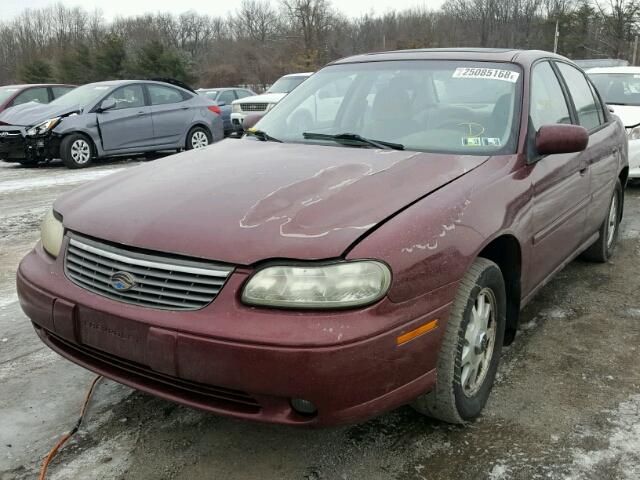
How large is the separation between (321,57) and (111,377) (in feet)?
152

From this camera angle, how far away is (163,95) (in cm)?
1151

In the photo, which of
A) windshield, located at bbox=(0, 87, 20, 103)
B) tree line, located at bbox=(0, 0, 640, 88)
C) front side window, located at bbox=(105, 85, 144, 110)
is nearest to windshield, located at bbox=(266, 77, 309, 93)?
front side window, located at bbox=(105, 85, 144, 110)

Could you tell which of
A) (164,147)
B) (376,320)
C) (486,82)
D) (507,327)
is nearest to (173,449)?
(376,320)

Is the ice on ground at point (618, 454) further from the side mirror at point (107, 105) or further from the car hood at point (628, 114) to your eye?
the side mirror at point (107, 105)

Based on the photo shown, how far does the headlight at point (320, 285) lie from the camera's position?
6.53ft

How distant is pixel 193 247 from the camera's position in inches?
82.8

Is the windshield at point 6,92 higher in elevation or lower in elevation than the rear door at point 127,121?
higher

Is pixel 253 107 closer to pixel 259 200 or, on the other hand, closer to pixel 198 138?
pixel 198 138

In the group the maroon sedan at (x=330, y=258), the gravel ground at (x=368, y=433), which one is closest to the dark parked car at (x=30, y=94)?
the gravel ground at (x=368, y=433)

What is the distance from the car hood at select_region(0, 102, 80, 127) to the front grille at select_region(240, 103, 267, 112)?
4.45 meters

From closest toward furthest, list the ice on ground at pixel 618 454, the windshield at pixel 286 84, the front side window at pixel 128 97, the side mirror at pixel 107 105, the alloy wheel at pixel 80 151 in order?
1. the ice on ground at pixel 618 454
2. the alloy wheel at pixel 80 151
3. the side mirror at pixel 107 105
4. the front side window at pixel 128 97
5. the windshield at pixel 286 84

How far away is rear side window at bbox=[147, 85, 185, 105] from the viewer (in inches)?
445

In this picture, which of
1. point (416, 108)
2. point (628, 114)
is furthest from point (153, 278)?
point (628, 114)

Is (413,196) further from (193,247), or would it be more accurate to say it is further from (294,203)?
(193,247)
